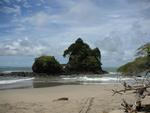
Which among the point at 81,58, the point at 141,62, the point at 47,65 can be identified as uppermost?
the point at 81,58

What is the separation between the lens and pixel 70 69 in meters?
69.5

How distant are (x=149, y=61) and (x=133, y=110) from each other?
11.4 ft

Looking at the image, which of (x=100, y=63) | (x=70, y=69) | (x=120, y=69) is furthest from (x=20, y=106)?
(x=100, y=63)

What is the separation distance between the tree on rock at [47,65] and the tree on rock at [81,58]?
186 inches

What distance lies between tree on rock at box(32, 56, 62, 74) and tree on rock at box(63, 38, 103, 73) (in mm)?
4724

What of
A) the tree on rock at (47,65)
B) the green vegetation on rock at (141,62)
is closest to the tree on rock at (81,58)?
the tree on rock at (47,65)

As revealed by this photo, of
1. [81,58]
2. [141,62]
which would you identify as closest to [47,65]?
[81,58]

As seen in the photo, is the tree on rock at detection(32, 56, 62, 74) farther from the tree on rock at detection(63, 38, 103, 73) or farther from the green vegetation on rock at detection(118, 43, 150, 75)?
the green vegetation on rock at detection(118, 43, 150, 75)

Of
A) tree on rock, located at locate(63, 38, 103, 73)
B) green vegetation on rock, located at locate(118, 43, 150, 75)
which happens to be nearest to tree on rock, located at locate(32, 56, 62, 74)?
tree on rock, located at locate(63, 38, 103, 73)

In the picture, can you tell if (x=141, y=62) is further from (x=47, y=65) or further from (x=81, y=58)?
(x=81, y=58)

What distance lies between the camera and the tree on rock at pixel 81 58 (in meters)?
69.7

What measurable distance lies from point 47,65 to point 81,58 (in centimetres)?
980

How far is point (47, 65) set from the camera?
64.1 m

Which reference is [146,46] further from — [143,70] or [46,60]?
[46,60]
